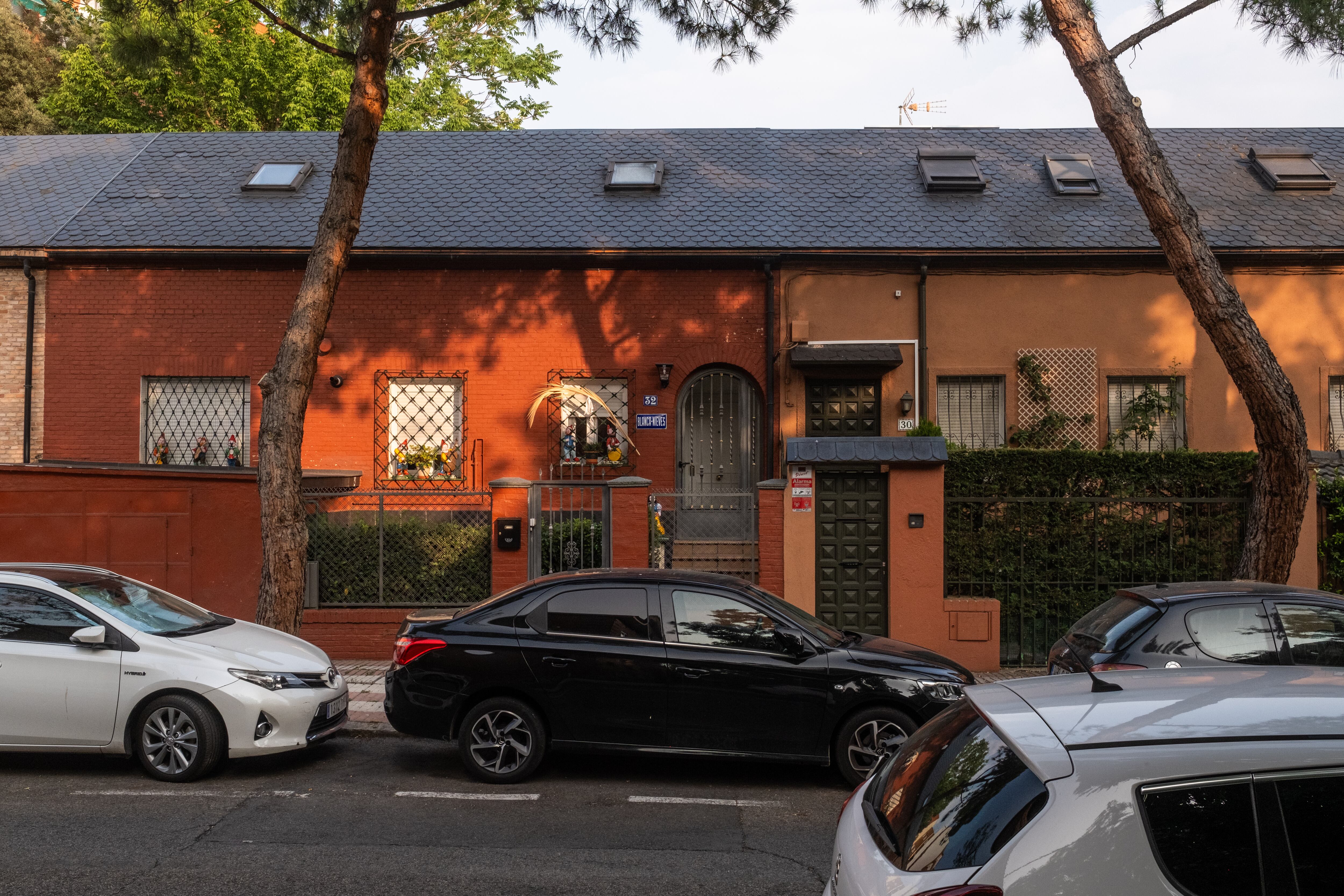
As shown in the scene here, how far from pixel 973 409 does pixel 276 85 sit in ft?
64.8

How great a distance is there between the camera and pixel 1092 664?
6.85 m

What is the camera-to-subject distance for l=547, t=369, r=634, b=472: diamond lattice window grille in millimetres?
15180

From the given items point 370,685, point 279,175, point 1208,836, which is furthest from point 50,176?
point 1208,836

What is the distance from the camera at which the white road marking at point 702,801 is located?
6.71 meters

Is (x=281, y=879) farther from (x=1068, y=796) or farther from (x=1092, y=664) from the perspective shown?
(x=1092, y=664)

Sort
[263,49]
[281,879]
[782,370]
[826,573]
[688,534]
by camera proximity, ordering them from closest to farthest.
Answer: [281,879] < [826,573] < [688,534] < [782,370] < [263,49]

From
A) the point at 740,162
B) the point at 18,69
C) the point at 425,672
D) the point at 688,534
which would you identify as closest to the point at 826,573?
the point at 688,534

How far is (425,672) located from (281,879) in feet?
6.95

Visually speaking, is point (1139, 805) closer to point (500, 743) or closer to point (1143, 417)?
point (500, 743)

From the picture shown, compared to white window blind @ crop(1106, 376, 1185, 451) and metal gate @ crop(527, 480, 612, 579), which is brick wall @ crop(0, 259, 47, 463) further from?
white window blind @ crop(1106, 376, 1185, 451)

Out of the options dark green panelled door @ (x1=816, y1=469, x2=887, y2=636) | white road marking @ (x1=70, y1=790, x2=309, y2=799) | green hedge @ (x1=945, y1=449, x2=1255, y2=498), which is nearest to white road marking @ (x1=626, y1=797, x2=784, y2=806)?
white road marking @ (x1=70, y1=790, x2=309, y2=799)

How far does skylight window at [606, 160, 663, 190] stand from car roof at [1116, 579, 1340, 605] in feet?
37.2

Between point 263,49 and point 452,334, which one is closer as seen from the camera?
point 452,334

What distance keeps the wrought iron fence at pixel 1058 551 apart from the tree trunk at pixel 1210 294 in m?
1.50
